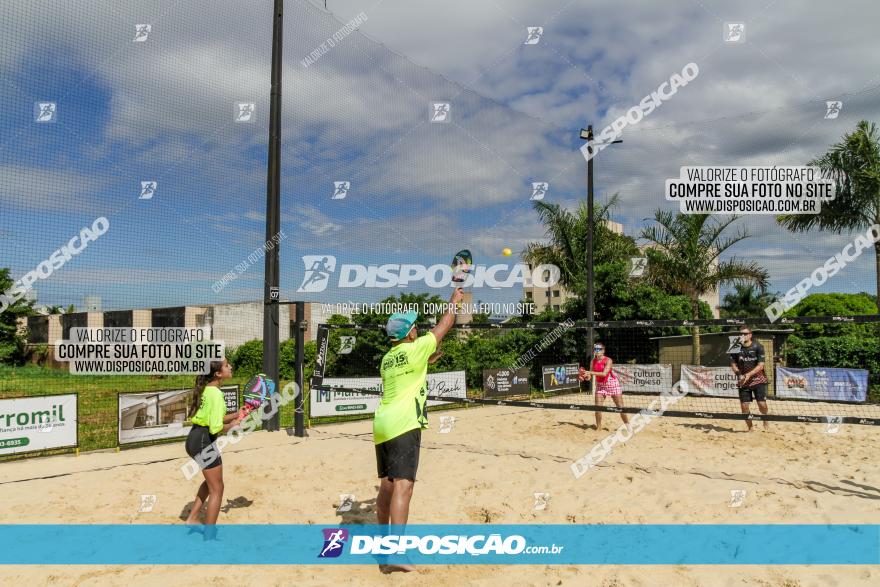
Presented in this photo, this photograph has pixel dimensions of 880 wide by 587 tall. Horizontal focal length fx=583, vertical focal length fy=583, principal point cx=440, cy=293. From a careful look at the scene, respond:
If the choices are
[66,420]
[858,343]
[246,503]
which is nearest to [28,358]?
[66,420]

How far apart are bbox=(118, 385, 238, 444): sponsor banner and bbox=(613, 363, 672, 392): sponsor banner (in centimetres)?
1237

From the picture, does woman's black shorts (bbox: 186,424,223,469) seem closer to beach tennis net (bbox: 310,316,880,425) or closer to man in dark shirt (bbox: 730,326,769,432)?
beach tennis net (bbox: 310,316,880,425)

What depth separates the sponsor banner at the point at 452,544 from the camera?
4.45 m

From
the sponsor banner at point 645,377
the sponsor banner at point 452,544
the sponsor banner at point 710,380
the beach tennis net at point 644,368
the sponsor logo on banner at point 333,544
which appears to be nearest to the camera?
the sponsor banner at point 452,544

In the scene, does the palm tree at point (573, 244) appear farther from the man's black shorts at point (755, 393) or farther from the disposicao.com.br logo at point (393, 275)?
the man's black shorts at point (755, 393)

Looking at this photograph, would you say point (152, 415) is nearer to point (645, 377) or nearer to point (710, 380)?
point (645, 377)

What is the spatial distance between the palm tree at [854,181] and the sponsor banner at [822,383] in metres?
3.89

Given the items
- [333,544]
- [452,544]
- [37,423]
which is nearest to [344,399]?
[37,423]

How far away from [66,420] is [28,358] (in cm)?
1598

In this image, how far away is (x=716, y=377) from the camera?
1731 cm

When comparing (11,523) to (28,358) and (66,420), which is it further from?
(28,358)

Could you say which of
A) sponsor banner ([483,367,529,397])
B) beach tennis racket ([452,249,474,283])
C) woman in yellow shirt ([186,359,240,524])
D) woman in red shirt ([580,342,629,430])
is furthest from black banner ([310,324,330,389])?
beach tennis racket ([452,249,474,283])

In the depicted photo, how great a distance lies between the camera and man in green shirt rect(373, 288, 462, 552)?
13.7 ft

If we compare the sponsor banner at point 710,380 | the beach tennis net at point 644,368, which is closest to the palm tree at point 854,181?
the beach tennis net at point 644,368
